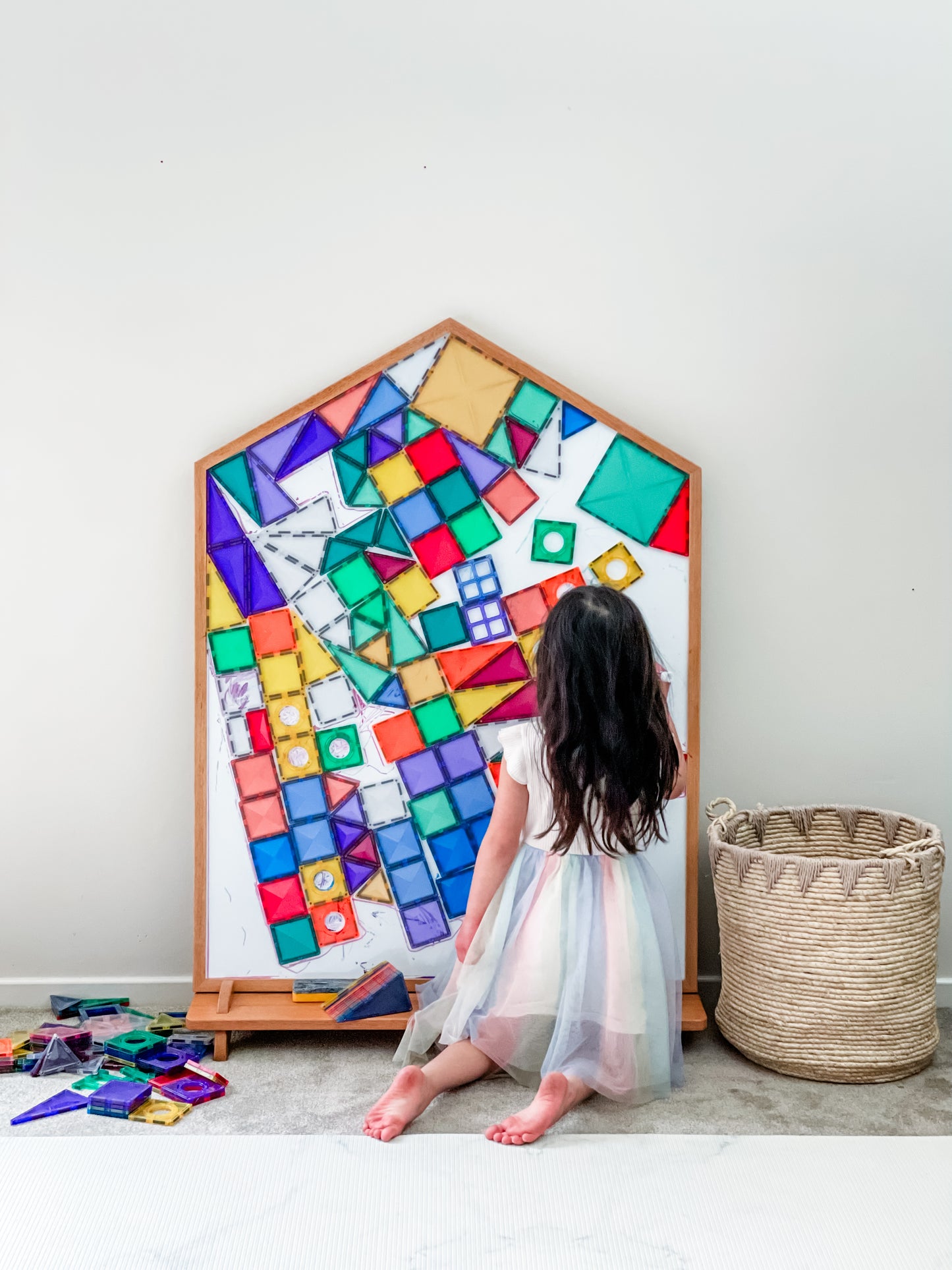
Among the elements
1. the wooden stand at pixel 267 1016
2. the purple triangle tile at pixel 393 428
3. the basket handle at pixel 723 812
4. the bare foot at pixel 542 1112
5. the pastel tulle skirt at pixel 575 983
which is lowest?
the bare foot at pixel 542 1112

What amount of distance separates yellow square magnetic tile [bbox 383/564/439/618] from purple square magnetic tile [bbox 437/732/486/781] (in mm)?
260

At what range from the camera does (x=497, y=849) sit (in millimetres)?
1836

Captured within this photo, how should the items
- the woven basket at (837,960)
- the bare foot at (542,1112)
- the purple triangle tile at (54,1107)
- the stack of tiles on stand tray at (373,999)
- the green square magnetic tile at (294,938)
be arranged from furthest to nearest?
the green square magnetic tile at (294,938), the stack of tiles on stand tray at (373,999), the woven basket at (837,960), the purple triangle tile at (54,1107), the bare foot at (542,1112)

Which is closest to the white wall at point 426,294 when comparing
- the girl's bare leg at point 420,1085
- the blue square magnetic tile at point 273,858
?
the blue square magnetic tile at point 273,858

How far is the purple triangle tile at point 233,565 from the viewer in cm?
204

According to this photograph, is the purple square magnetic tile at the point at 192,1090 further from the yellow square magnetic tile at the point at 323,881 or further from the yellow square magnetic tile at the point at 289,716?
the yellow square magnetic tile at the point at 289,716

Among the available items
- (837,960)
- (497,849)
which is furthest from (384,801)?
(837,960)

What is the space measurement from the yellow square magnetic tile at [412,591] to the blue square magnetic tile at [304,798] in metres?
0.37

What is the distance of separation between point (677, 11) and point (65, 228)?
1300 mm

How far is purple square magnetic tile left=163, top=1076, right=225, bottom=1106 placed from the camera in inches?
67.5

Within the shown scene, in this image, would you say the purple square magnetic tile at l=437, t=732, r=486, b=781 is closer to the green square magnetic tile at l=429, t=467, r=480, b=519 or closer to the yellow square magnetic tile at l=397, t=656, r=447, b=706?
the yellow square magnetic tile at l=397, t=656, r=447, b=706

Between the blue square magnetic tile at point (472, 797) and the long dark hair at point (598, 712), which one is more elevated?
the long dark hair at point (598, 712)

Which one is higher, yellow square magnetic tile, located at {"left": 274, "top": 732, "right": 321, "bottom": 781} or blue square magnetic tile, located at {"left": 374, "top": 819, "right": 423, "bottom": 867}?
yellow square magnetic tile, located at {"left": 274, "top": 732, "right": 321, "bottom": 781}

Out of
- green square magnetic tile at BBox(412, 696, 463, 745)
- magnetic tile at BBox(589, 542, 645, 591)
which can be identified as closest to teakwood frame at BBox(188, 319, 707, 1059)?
magnetic tile at BBox(589, 542, 645, 591)
